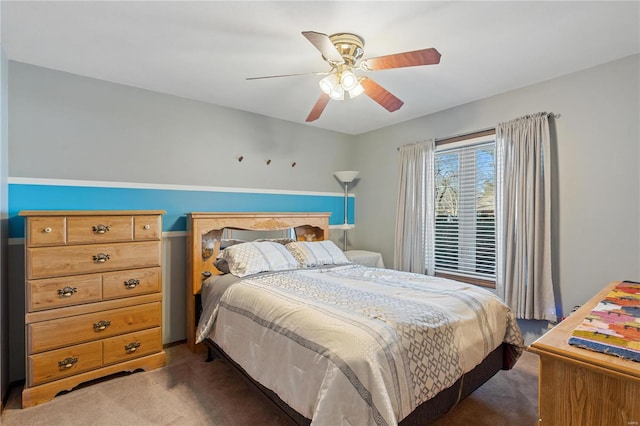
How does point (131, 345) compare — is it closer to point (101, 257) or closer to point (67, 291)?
point (67, 291)

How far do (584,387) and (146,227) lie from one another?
9.00ft

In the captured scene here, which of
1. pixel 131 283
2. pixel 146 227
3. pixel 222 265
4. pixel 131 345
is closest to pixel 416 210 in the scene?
pixel 222 265

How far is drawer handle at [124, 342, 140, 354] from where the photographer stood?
2.43 meters

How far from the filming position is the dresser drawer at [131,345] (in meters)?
2.35

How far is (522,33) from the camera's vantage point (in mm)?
2023

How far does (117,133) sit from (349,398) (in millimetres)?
2840

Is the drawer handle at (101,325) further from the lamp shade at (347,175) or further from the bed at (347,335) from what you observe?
the lamp shade at (347,175)

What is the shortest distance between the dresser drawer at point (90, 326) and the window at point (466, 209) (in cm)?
298

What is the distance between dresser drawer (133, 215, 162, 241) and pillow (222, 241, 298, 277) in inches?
24.0

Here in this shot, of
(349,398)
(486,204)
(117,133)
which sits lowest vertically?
(349,398)

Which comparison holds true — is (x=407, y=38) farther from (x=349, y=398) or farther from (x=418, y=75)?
(x=349, y=398)

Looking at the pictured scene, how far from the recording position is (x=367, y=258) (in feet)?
12.8

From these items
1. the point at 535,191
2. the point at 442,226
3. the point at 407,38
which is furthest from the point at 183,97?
the point at 535,191

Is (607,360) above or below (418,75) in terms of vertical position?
below
